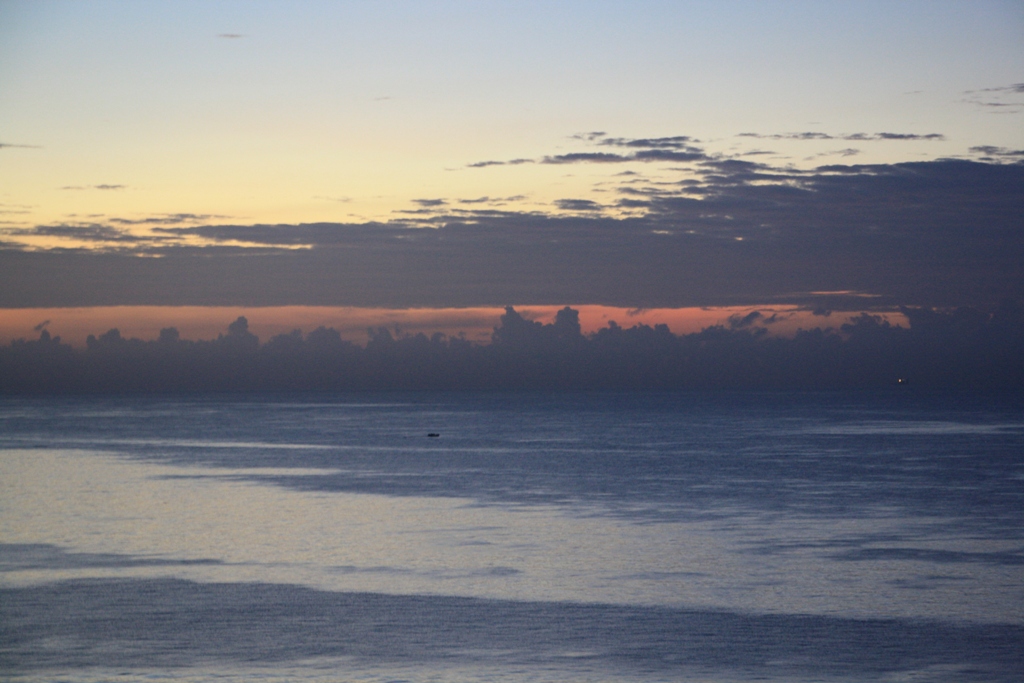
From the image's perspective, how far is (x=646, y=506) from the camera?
186ft

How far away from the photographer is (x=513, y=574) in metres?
35.6

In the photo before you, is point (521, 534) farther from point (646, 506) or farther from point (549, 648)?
point (549, 648)

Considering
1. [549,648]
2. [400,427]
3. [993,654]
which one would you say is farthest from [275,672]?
[400,427]

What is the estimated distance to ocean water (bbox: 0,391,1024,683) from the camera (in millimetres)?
24891

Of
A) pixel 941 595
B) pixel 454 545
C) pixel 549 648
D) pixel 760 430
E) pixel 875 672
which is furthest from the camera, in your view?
pixel 760 430

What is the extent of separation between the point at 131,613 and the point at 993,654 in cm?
2235

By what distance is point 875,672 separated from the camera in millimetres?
23672

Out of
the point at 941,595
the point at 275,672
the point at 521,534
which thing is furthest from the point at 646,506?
the point at 275,672

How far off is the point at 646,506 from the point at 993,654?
31890 mm

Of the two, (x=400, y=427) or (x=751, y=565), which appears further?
(x=400, y=427)

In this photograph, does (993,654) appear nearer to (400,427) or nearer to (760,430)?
(760,430)

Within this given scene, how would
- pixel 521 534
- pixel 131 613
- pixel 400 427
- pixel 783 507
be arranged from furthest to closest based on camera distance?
pixel 400 427
pixel 783 507
pixel 521 534
pixel 131 613

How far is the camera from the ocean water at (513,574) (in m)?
24.9

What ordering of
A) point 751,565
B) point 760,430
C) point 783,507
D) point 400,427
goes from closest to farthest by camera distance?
point 751,565 → point 783,507 → point 760,430 → point 400,427
